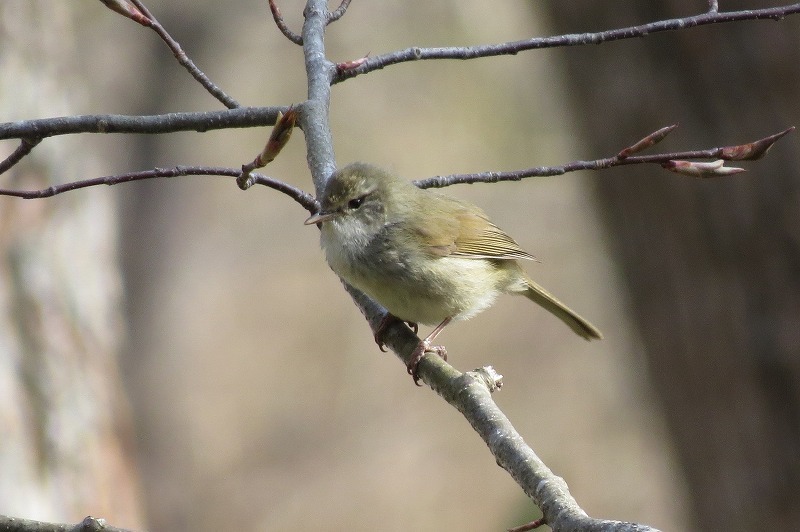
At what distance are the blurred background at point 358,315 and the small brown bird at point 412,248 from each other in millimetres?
1440

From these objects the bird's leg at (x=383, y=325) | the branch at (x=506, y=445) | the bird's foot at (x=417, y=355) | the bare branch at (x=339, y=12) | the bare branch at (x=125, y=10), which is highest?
the bare branch at (x=339, y=12)

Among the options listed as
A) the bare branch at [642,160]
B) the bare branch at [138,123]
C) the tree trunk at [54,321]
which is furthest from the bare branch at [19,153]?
the tree trunk at [54,321]

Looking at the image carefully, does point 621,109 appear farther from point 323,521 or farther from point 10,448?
point 323,521

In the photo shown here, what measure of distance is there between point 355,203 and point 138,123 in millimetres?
1403

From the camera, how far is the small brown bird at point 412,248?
392 cm

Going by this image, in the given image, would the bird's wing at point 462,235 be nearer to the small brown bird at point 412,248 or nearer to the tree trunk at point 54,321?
the small brown bird at point 412,248

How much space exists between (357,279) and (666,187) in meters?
2.43

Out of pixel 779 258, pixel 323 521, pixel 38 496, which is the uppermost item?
pixel 323 521

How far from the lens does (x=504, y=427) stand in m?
2.49

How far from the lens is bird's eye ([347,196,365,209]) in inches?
159

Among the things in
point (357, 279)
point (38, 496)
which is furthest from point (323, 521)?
point (357, 279)

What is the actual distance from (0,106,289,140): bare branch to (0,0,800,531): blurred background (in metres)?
3.08

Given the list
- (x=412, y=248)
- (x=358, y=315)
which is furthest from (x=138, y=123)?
(x=358, y=315)

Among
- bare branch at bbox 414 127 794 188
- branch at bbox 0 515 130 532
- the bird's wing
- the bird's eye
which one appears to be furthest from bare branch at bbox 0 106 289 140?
the bird's wing
